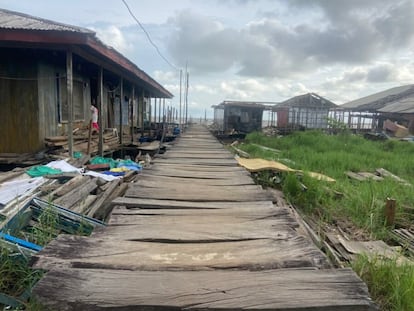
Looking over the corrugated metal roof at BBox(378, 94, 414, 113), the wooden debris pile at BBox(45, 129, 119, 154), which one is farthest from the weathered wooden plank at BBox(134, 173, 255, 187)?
the corrugated metal roof at BBox(378, 94, 414, 113)

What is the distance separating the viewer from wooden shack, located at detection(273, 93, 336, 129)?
28.8 m

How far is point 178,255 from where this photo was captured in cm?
197

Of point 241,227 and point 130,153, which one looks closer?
point 241,227

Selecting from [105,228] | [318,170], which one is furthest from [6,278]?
[318,170]

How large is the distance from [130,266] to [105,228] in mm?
662

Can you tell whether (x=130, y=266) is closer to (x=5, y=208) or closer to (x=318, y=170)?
(x=5, y=208)

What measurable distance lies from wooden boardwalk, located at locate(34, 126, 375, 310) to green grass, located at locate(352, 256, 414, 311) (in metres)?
0.78

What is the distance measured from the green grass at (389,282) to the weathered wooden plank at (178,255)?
0.86 metres

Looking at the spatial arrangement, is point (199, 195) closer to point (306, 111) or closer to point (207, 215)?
point (207, 215)

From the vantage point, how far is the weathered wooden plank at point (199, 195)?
3.34 metres

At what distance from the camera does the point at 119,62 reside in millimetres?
8234

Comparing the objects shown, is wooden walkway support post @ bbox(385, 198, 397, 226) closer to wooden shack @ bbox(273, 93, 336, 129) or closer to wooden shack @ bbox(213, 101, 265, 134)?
wooden shack @ bbox(213, 101, 265, 134)

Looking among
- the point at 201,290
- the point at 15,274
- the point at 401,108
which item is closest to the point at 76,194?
the point at 15,274

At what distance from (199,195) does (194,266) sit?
1.69 m
